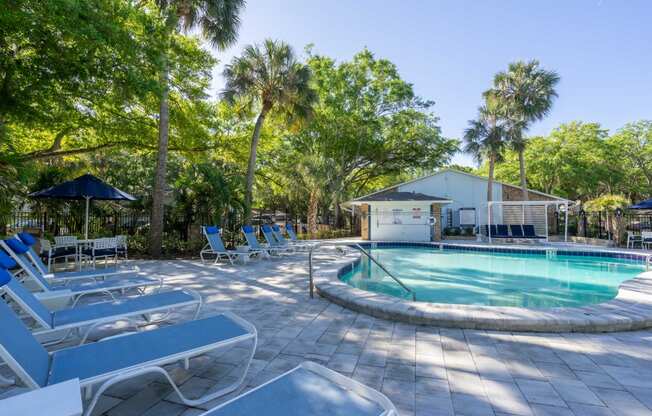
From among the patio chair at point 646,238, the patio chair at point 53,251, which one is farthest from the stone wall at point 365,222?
the patio chair at point 53,251

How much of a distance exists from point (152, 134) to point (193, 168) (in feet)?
8.71

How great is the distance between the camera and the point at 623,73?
1672 cm

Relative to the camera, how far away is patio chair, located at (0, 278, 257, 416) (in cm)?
205

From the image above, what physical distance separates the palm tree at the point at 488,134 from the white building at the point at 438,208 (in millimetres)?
1602

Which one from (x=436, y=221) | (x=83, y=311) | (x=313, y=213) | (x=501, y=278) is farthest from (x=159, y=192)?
(x=436, y=221)

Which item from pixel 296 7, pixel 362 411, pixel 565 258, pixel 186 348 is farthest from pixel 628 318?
pixel 296 7

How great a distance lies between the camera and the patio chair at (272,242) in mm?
11003

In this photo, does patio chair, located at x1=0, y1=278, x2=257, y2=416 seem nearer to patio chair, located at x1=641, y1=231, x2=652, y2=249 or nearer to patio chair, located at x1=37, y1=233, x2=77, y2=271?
patio chair, located at x1=37, y1=233, x2=77, y2=271

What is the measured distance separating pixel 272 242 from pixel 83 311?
822 centimetres

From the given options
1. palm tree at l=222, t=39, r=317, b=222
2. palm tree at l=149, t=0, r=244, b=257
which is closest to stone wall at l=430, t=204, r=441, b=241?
palm tree at l=222, t=39, r=317, b=222

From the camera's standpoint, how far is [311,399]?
191 cm

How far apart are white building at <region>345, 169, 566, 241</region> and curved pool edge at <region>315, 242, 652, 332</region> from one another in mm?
13596

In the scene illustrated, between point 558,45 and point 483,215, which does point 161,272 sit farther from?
point 483,215

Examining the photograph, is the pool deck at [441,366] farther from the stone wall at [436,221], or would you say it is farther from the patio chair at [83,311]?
the stone wall at [436,221]
